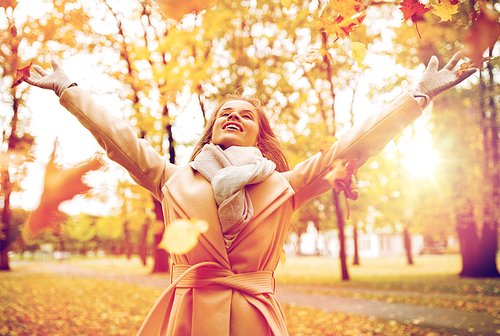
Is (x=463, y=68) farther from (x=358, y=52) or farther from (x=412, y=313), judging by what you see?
(x=412, y=313)

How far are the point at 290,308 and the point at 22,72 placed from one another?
7.43m

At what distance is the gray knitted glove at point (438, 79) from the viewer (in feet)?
5.63

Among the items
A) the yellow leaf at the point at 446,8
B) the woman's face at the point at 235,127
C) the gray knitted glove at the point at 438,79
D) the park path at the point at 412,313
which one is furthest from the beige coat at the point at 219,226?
the park path at the point at 412,313

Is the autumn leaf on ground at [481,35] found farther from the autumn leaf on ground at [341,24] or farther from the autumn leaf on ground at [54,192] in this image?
the autumn leaf on ground at [54,192]

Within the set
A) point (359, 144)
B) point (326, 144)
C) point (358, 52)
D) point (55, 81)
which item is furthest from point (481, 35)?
point (55, 81)

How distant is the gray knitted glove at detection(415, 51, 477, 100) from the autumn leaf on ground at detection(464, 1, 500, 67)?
56 millimetres

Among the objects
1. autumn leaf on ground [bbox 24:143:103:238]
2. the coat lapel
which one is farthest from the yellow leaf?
autumn leaf on ground [bbox 24:143:103:238]

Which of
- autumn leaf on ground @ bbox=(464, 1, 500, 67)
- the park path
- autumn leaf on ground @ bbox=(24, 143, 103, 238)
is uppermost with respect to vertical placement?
autumn leaf on ground @ bbox=(464, 1, 500, 67)

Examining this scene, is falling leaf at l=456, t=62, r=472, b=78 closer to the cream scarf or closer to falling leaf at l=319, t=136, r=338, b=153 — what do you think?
falling leaf at l=319, t=136, r=338, b=153

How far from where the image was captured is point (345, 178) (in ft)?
5.79

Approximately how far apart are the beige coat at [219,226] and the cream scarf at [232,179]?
5cm

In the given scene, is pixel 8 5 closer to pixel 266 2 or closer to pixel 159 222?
pixel 266 2

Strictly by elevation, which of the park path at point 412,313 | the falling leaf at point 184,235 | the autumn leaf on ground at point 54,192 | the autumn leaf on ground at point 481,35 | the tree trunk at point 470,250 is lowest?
the park path at point 412,313

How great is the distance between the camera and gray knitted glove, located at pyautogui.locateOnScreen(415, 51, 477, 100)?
67.6 inches
